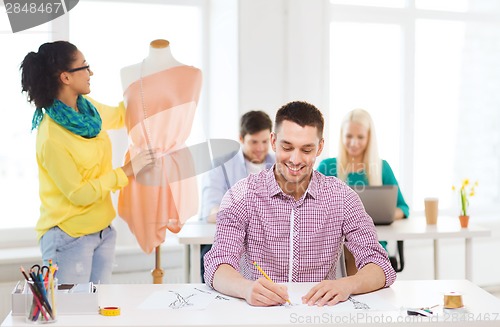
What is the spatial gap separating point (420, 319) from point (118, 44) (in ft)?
10.3

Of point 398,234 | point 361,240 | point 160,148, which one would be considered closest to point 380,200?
point 398,234

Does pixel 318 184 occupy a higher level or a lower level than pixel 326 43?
lower

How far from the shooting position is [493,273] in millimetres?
5699

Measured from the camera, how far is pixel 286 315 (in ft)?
6.85

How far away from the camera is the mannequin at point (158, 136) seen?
3586 mm

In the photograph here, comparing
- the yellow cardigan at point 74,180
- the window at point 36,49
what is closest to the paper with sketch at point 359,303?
the yellow cardigan at point 74,180

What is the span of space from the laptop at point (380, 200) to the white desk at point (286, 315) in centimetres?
160

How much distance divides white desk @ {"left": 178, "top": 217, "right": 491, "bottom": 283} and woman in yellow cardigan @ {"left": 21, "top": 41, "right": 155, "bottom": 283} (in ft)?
1.83

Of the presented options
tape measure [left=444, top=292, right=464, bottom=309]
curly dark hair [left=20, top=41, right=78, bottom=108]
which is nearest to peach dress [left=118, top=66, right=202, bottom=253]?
curly dark hair [left=20, top=41, right=78, bottom=108]

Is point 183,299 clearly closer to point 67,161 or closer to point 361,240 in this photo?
point 361,240

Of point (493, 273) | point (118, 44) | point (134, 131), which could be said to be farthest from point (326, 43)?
point (493, 273)

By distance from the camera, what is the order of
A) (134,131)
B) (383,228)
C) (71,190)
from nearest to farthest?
(71,190), (134,131), (383,228)

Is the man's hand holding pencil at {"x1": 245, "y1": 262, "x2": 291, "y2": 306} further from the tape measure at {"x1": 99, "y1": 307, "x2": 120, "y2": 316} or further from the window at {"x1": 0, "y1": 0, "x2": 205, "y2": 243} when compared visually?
the window at {"x1": 0, "y1": 0, "x2": 205, "y2": 243}

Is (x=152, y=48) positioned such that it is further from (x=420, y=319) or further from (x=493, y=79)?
(x=493, y=79)
